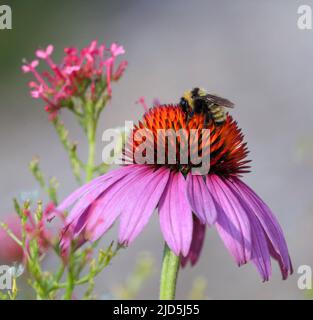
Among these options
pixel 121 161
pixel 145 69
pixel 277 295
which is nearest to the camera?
pixel 121 161

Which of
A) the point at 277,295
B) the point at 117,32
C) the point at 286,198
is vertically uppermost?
the point at 117,32

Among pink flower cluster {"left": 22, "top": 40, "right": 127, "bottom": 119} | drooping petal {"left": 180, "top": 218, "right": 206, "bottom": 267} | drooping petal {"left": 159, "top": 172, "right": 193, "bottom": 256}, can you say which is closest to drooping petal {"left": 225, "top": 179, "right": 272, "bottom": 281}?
drooping petal {"left": 159, "top": 172, "right": 193, "bottom": 256}

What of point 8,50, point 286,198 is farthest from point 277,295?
point 8,50

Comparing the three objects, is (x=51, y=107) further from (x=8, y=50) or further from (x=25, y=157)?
(x=8, y=50)

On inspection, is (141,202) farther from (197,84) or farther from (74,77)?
(197,84)

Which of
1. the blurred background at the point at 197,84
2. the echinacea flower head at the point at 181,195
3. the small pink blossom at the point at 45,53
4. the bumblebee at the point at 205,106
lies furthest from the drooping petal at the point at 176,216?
the blurred background at the point at 197,84
